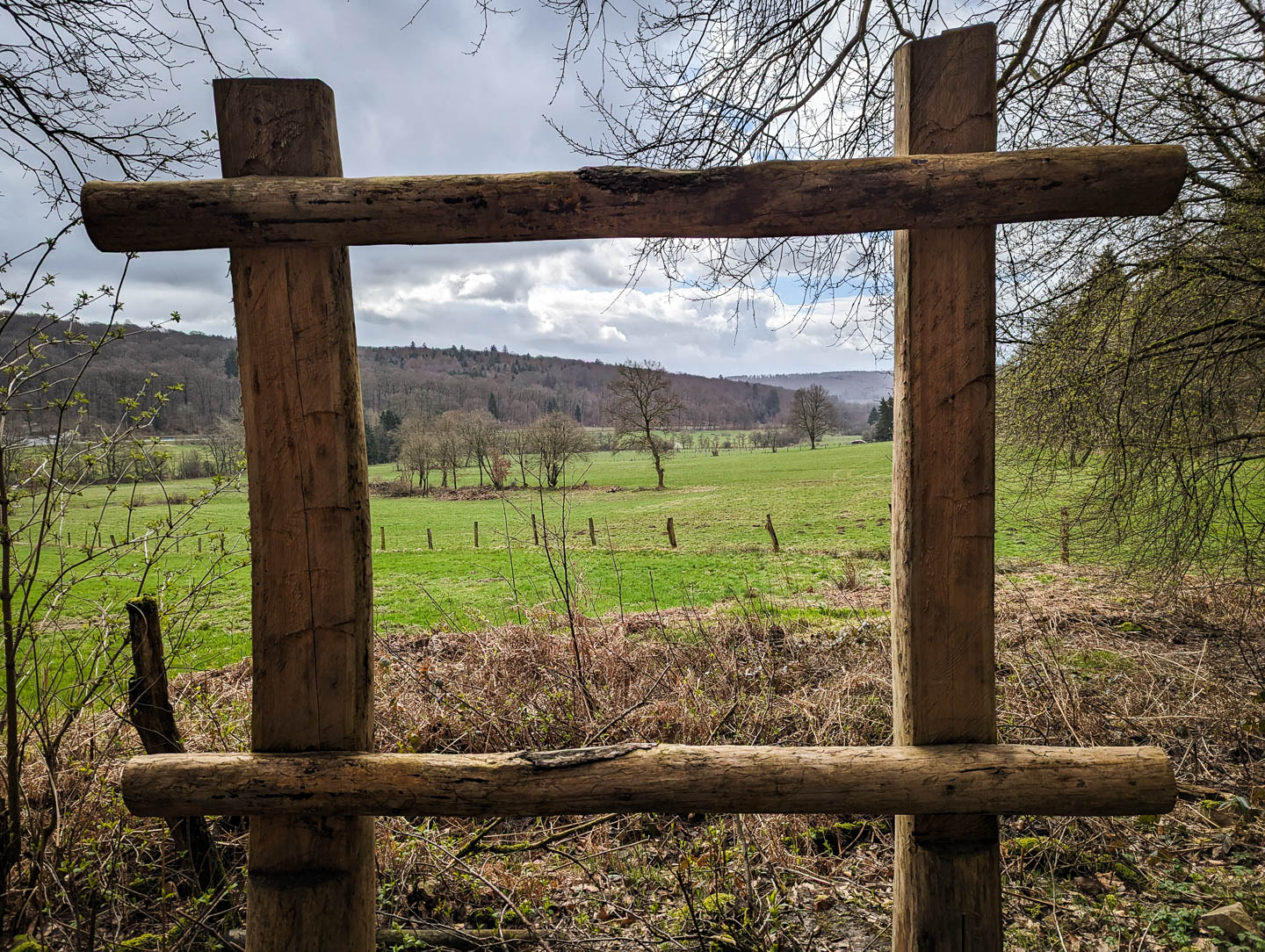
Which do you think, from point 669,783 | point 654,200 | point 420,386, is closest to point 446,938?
point 669,783

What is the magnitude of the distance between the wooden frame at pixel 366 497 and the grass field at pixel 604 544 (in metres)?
1.22

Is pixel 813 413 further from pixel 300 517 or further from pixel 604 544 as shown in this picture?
pixel 300 517

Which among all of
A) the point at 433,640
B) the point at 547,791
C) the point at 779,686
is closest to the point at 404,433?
the point at 433,640

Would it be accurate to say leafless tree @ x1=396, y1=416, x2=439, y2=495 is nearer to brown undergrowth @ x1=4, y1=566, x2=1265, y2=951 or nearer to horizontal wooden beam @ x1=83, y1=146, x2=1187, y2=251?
brown undergrowth @ x1=4, y1=566, x2=1265, y2=951

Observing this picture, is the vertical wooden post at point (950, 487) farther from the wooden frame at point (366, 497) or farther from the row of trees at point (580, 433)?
the row of trees at point (580, 433)

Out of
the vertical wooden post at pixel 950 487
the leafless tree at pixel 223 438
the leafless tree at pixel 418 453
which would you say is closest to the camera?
the vertical wooden post at pixel 950 487

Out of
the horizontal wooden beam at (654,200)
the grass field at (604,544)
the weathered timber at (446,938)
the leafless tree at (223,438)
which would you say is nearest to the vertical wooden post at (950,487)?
the horizontal wooden beam at (654,200)

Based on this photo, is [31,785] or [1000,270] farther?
[1000,270]

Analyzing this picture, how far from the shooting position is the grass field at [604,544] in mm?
5777

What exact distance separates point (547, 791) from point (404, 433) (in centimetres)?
3771

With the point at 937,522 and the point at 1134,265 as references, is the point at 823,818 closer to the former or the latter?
the point at 937,522

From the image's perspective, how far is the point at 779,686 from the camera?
4980mm

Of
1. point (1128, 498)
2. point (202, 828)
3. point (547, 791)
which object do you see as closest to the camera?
point (547, 791)

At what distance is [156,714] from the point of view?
9.06 feet
